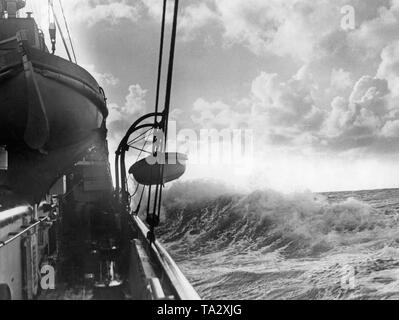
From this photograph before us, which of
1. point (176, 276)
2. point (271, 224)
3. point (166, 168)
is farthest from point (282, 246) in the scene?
point (176, 276)

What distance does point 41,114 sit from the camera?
6.80 m

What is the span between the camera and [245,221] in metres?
30.8

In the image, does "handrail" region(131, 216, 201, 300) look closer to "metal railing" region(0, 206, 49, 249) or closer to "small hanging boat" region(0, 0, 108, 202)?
"metal railing" region(0, 206, 49, 249)

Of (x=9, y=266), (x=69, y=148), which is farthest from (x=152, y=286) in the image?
(x=69, y=148)

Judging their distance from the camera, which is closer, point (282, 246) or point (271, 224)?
point (282, 246)

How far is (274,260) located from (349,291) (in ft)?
22.0

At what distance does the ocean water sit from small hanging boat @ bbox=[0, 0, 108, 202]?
7.25 m

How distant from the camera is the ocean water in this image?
12.9 metres

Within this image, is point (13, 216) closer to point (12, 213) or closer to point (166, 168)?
point (12, 213)

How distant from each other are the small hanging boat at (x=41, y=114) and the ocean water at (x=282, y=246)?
7.25m

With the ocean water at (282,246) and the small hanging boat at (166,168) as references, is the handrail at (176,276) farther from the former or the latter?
the ocean water at (282,246)

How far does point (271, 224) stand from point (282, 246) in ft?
19.7
